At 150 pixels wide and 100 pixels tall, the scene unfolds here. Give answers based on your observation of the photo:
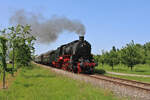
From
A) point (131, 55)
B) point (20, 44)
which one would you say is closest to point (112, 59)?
point (131, 55)

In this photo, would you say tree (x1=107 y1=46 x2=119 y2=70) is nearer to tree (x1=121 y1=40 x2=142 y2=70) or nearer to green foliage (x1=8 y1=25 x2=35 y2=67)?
tree (x1=121 y1=40 x2=142 y2=70)

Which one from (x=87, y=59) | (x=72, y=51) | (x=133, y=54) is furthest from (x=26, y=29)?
(x=133, y=54)

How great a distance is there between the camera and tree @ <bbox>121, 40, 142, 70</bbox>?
28.1 m

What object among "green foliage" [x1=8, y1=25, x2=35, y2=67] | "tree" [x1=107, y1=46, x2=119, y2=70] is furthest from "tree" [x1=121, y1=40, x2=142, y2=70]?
"green foliage" [x1=8, y1=25, x2=35, y2=67]

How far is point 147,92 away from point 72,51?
13723 mm

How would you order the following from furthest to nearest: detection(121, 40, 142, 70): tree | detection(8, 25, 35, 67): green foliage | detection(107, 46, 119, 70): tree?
detection(107, 46, 119, 70): tree < detection(121, 40, 142, 70): tree < detection(8, 25, 35, 67): green foliage

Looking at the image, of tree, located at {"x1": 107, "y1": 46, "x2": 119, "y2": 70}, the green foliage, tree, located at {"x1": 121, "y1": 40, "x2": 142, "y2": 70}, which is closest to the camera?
the green foliage

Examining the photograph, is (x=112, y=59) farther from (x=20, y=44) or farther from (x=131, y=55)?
(x=20, y=44)

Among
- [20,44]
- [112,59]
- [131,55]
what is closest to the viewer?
[20,44]

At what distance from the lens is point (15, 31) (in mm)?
18938

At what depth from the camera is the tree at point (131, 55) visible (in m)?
28.1

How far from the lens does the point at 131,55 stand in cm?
2861

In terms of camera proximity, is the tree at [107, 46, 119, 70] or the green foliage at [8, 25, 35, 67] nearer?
the green foliage at [8, 25, 35, 67]

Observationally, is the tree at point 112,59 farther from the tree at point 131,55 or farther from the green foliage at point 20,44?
the green foliage at point 20,44
